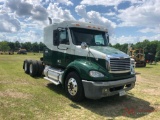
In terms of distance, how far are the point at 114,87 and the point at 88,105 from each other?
1.16 m

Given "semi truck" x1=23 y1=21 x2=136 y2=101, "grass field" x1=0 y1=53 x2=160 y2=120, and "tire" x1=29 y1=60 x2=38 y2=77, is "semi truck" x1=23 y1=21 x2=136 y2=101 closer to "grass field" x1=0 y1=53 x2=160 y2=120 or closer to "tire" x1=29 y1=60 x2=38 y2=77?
"grass field" x1=0 y1=53 x2=160 y2=120

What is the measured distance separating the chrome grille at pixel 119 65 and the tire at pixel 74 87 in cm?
128

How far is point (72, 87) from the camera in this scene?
23.9 ft

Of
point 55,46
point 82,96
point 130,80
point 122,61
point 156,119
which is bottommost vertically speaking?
point 156,119

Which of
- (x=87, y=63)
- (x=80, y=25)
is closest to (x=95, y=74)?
(x=87, y=63)

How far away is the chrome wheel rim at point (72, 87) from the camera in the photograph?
7.12 m

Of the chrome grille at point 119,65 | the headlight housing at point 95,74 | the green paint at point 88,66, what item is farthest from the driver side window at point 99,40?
the headlight housing at point 95,74

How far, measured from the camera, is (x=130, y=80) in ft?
24.1

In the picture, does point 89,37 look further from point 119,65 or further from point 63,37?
point 119,65

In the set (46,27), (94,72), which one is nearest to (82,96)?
(94,72)

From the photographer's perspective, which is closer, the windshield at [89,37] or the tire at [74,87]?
the tire at [74,87]

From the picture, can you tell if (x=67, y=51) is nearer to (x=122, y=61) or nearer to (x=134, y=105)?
(x=122, y=61)

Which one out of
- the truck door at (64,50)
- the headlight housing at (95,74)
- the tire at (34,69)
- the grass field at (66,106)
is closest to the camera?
the grass field at (66,106)

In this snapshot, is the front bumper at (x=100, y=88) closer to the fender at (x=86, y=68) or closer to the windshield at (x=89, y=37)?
the fender at (x=86, y=68)
